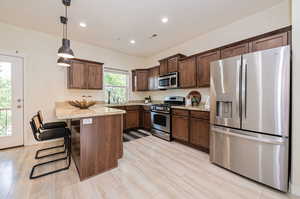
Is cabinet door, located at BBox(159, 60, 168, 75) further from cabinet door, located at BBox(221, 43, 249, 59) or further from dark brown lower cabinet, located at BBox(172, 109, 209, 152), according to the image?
cabinet door, located at BBox(221, 43, 249, 59)

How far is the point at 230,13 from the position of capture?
2523 millimetres

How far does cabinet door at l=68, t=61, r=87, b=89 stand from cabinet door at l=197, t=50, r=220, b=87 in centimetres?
320

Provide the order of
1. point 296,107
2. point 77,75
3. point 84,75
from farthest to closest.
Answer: point 84,75 < point 77,75 < point 296,107

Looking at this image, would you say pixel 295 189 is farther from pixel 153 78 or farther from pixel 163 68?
pixel 153 78

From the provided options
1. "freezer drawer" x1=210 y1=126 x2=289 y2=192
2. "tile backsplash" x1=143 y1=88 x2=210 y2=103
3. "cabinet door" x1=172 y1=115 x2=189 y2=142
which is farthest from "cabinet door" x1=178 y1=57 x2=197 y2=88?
"freezer drawer" x1=210 y1=126 x2=289 y2=192

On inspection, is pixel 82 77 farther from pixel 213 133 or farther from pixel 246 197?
pixel 246 197

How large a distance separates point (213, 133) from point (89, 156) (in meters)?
2.15

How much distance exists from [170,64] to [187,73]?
2.39 feet

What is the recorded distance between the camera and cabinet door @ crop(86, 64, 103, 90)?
3.74 meters

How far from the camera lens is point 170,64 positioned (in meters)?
3.89

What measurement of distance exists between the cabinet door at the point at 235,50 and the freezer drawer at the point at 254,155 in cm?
149

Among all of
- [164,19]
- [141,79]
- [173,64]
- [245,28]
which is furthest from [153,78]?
[245,28]

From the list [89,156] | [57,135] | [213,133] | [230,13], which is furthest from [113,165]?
[230,13]

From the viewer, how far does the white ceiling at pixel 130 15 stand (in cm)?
223
